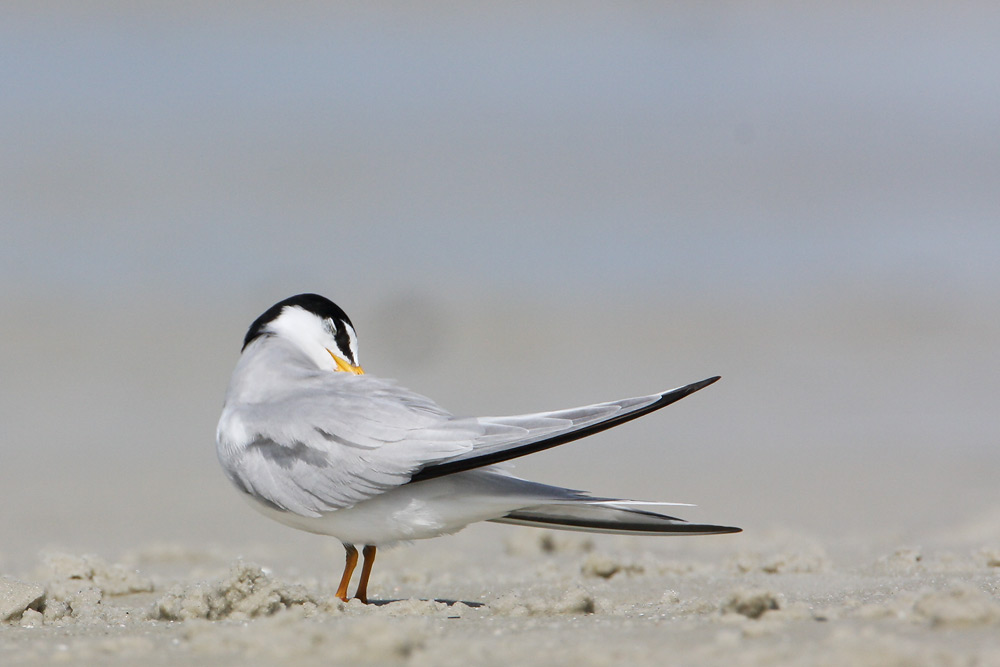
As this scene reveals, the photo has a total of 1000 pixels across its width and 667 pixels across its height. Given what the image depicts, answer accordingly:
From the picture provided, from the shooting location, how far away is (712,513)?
7910 millimetres

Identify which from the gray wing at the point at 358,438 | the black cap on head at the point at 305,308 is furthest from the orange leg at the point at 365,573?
the black cap on head at the point at 305,308

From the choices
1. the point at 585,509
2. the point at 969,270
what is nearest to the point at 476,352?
the point at 969,270

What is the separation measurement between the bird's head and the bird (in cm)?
38

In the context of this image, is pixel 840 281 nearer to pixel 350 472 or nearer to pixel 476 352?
pixel 476 352

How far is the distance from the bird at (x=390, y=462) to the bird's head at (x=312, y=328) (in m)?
0.38

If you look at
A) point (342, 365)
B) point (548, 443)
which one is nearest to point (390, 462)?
point (548, 443)

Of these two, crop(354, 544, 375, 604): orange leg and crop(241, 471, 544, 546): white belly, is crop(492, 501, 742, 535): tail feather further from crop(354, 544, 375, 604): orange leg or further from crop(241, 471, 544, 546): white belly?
crop(354, 544, 375, 604): orange leg

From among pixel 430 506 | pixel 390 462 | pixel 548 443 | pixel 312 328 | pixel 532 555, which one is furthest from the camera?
pixel 532 555

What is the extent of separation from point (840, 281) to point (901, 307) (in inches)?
70.2

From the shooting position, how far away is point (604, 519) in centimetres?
400

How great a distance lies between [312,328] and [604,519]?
1.27m

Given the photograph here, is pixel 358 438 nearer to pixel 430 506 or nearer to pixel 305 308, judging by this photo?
pixel 430 506

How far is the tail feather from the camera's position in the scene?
393 cm

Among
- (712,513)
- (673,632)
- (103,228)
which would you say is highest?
(103,228)
